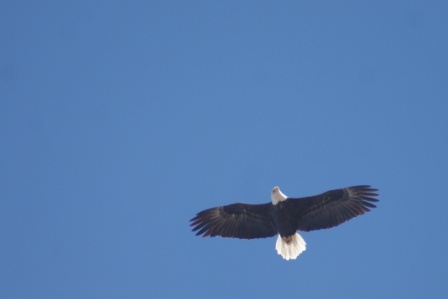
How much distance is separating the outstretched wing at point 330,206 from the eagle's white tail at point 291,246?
24 centimetres

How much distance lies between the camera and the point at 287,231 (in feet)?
55.1

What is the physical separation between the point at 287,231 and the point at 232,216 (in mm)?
992

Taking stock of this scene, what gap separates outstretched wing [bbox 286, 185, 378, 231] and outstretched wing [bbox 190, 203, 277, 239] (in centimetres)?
51

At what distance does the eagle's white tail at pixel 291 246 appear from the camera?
662 inches

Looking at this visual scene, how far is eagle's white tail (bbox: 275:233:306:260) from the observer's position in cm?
1681

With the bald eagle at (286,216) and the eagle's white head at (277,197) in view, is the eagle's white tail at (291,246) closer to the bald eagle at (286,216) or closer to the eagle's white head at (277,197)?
the bald eagle at (286,216)

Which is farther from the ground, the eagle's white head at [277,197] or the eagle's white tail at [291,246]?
the eagle's white head at [277,197]

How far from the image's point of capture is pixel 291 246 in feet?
55.5

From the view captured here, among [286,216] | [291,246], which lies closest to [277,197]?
[286,216]

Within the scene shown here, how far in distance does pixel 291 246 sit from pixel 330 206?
0.97 m

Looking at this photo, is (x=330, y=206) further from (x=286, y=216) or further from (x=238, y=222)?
(x=238, y=222)

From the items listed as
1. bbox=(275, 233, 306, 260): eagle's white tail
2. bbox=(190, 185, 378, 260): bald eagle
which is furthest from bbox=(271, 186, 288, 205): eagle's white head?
bbox=(275, 233, 306, 260): eagle's white tail

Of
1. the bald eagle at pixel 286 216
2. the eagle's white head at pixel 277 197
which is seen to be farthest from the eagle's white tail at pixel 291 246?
the eagle's white head at pixel 277 197

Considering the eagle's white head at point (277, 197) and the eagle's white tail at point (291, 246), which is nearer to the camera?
the eagle's white head at point (277, 197)
